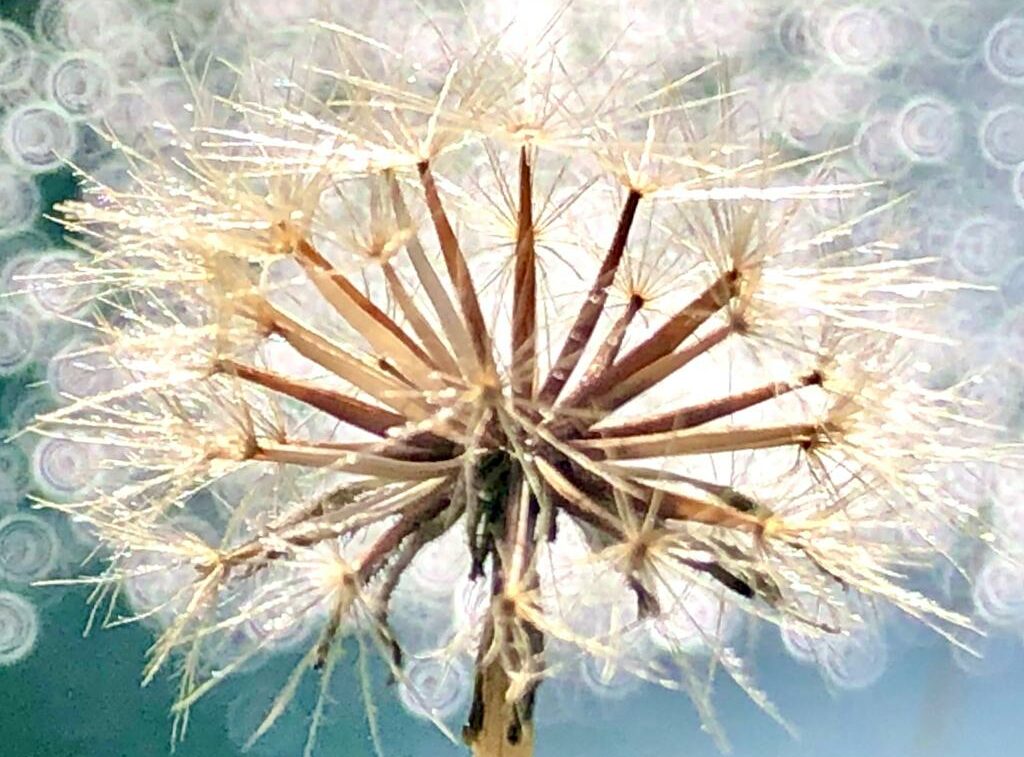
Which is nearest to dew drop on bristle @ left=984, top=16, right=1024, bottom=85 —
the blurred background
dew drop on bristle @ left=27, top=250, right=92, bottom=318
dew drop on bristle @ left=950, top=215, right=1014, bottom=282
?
the blurred background

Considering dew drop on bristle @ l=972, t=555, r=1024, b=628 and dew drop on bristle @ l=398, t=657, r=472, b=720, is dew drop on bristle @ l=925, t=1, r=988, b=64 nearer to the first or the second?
dew drop on bristle @ l=972, t=555, r=1024, b=628

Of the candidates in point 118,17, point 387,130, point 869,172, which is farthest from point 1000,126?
point 118,17

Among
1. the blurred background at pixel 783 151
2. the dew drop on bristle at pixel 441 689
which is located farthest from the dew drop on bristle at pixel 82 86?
the dew drop on bristle at pixel 441 689

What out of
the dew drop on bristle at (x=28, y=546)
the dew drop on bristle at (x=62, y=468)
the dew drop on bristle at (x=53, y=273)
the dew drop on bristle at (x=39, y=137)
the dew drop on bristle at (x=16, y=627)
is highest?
the dew drop on bristle at (x=39, y=137)

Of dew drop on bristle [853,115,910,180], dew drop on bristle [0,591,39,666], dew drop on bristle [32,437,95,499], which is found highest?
dew drop on bristle [853,115,910,180]

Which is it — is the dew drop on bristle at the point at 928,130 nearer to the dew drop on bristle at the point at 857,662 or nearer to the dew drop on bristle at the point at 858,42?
the dew drop on bristle at the point at 858,42

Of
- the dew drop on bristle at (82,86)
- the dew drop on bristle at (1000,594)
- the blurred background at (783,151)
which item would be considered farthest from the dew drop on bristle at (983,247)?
the dew drop on bristle at (82,86)

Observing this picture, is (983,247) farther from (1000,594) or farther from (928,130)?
(1000,594)

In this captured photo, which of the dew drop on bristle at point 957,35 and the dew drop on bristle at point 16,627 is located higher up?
the dew drop on bristle at point 957,35

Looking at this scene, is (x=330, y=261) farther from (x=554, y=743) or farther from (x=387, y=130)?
(x=554, y=743)
